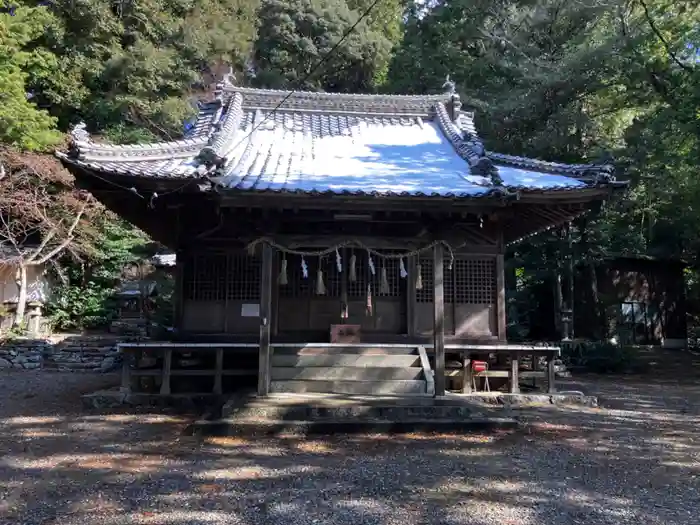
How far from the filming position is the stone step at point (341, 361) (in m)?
9.69

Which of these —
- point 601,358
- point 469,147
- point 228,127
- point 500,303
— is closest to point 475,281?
point 500,303

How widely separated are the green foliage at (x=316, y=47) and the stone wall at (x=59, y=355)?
18.5 metres

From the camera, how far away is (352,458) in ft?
21.2

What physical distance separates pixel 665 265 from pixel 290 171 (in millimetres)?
20841

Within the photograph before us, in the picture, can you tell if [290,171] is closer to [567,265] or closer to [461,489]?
[461,489]

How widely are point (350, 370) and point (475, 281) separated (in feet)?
10.8

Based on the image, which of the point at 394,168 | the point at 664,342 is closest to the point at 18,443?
the point at 394,168

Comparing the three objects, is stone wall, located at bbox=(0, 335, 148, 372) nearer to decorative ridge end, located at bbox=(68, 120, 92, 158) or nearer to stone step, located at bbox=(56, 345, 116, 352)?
stone step, located at bbox=(56, 345, 116, 352)

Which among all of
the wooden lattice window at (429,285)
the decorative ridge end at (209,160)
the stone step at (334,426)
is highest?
the decorative ridge end at (209,160)

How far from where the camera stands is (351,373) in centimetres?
951

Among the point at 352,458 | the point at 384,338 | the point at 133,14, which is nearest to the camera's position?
the point at 352,458

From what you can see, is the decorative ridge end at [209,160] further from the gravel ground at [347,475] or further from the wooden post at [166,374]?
the gravel ground at [347,475]

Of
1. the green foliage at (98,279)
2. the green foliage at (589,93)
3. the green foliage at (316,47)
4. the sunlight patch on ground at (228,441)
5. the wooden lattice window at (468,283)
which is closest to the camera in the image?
the sunlight patch on ground at (228,441)

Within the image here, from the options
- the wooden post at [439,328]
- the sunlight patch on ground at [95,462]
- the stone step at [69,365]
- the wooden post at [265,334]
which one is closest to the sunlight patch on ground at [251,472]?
the sunlight patch on ground at [95,462]
